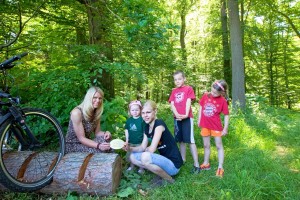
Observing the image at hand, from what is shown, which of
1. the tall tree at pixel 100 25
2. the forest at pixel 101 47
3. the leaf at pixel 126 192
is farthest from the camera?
the tall tree at pixel 100 25

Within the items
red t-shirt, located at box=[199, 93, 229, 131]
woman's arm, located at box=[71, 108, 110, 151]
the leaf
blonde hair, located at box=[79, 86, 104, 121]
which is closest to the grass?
the leaf

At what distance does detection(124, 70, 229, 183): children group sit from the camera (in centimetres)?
370

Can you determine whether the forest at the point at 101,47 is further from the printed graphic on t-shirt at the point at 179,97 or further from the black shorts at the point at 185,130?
the black shorts at the point at 185,130

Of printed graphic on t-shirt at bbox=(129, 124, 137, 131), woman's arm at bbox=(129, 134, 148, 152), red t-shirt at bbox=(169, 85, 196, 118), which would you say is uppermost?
red t-shirt at bbox=(169, 85, 196, 118)

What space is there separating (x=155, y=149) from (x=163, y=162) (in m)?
0.20

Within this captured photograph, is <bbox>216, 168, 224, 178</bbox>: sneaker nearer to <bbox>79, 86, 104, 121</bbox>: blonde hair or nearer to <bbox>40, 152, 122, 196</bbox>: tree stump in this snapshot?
<bbox>40, 152, 122, 196</bbox>: tree stump

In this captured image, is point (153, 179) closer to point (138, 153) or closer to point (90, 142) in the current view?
point (138, 153)

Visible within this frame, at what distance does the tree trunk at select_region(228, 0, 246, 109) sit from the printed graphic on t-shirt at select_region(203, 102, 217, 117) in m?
4.79

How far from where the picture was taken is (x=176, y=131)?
4461mm

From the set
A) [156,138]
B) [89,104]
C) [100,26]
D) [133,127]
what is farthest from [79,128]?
[100,26]

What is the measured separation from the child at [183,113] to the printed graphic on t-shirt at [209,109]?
233mm

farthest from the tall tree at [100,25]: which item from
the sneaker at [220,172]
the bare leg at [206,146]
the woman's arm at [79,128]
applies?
the sneaker at [220,172]

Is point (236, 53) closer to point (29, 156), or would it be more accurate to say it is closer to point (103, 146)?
point (103, 146)

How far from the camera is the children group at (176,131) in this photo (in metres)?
3.70
